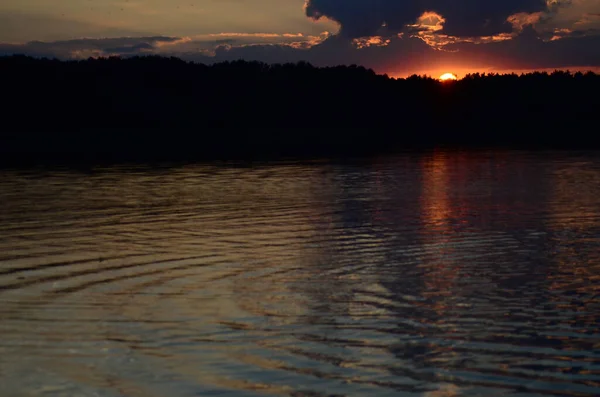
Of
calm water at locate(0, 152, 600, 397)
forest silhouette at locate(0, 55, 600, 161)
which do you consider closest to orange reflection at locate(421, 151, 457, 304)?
calm water at locate(0, 152, 600, 397)

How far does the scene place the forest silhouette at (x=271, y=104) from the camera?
8194 centimetres

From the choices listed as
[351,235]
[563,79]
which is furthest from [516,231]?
[563,79]

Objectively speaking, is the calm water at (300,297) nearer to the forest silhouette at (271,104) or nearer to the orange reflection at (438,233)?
the orange reflection at (438,233)

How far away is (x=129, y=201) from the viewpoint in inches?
977

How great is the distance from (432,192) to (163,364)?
18.9 m

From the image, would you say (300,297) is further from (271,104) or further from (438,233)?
(271,104)

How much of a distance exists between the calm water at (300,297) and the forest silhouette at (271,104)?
166ft

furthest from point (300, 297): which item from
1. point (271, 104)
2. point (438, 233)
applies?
point (271, 104)

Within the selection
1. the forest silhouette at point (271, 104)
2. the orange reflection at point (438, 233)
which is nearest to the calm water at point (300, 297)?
the orange reflection at point (438, 233)

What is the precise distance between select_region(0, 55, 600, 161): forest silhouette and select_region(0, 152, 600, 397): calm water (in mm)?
Result: 50485

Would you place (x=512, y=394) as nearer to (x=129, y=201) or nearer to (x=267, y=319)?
(x=267, y=319)

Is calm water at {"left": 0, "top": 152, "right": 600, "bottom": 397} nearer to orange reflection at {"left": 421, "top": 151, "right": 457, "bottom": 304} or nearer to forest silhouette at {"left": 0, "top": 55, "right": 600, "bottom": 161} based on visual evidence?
orange reflection at {"left": 421, "top": 151, "right": 457, "bottom": 304}

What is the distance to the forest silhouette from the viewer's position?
81.9 m

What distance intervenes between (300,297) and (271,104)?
3665 inches
